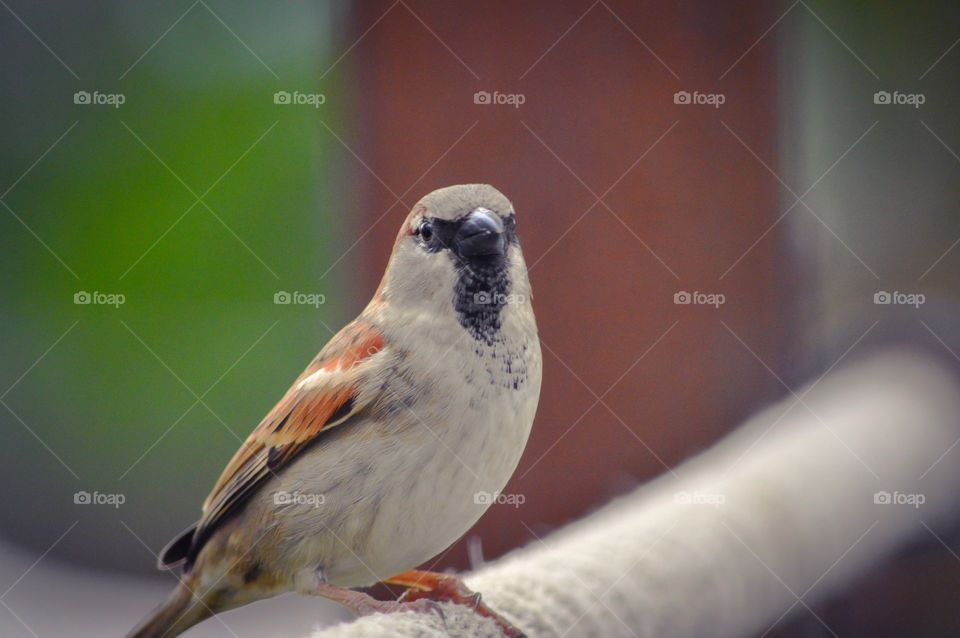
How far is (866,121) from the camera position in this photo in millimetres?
1228

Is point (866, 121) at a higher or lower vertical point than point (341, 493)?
higher

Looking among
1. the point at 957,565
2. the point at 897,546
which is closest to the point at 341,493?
the point at 897,546

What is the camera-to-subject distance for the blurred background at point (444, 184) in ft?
3.62

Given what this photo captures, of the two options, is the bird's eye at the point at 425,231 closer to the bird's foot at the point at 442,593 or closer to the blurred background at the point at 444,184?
the blurred background at the point at 444,184

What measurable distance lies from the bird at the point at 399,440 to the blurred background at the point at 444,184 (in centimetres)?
20

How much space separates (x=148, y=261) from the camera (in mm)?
1138

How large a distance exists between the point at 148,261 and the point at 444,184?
0.38 meters

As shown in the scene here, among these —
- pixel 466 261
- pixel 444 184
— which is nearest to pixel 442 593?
pixel 466 261

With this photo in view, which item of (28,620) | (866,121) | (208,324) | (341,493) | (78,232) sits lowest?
(28,620)

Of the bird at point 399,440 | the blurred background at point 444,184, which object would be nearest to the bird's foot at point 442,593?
the bird at point 399,440

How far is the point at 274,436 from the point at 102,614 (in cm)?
38

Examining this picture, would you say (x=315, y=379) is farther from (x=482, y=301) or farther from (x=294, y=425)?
(x=482, y=301)

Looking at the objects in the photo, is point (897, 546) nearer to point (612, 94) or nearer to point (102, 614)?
point (612, 94)

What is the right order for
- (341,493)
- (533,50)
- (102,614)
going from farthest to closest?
(533,50), (102,614), (341,493)
